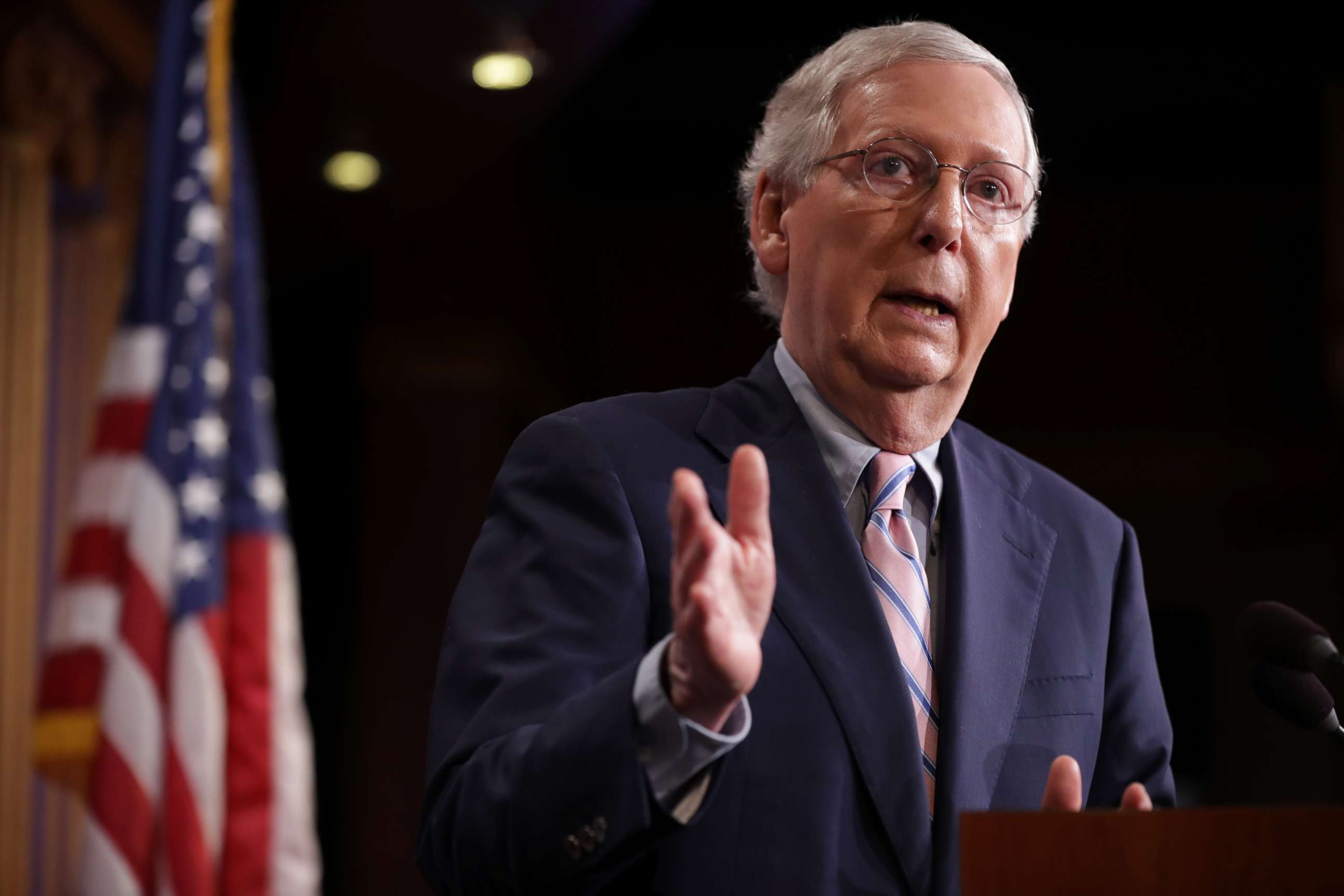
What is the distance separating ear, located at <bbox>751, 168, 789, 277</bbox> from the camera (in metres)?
1.65

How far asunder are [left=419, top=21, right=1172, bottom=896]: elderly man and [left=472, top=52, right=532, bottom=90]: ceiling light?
9.21 ft

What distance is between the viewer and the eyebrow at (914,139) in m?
1.52

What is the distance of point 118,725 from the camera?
9.84 ft

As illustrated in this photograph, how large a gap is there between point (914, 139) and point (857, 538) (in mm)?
448

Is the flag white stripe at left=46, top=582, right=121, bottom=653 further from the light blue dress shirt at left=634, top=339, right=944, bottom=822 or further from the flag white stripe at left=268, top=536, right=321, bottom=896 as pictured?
the light blue dress shirt at left=634, top=339, right=944, bottom=822

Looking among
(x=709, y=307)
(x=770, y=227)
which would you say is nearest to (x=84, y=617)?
(x=770, y=227)

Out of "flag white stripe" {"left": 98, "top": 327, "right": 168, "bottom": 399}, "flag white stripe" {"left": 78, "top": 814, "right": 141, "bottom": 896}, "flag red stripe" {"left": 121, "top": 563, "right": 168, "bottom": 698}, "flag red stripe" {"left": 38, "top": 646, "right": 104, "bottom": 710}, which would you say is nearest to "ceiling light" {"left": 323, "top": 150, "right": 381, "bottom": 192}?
"flag white stripe" {"left": 98, "top": 327, "right": 168, "bottom": 399}

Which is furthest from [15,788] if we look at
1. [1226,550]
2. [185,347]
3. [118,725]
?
[1226,550]

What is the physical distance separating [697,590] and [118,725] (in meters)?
2.39

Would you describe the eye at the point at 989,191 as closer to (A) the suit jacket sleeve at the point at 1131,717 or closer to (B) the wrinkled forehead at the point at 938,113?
(B) the wrinkled forehead at the point at 938,113

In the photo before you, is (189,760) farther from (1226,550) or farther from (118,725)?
(1226,550)

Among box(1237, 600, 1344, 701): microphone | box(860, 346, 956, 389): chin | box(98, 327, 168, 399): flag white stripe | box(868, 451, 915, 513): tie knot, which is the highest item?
box(98, 327, 168, 399): flag white stripe

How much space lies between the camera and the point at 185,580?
10.2ft

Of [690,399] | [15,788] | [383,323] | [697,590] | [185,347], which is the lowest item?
[15,788]
